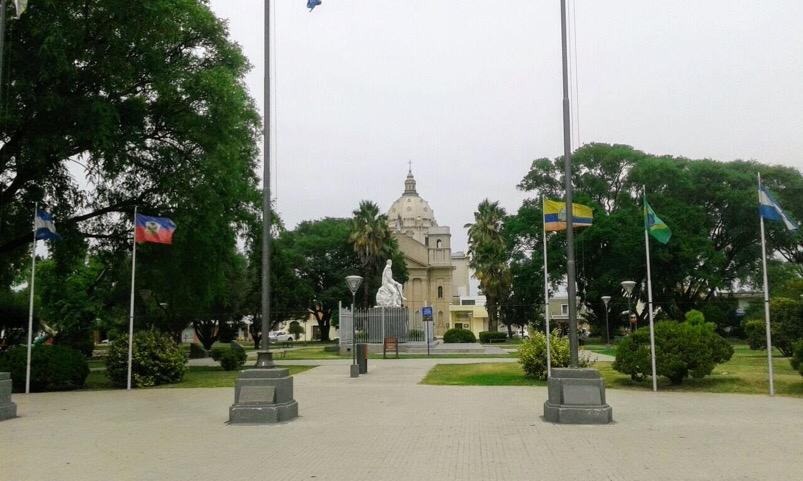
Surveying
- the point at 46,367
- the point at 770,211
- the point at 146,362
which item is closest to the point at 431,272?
the point at 146,362

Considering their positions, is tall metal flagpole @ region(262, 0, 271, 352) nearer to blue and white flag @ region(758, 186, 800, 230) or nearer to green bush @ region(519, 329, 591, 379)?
green bush @ region(519, 329, 591, 379)

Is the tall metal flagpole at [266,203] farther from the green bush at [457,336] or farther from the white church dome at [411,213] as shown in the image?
the white church dome at [411,213]

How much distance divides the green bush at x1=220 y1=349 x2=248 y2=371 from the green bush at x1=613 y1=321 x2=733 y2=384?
16.2 meters

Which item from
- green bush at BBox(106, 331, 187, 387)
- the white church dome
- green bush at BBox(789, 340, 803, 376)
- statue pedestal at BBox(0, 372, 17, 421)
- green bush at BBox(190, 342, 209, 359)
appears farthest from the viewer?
the white church dome

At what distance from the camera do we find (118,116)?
63.5 ft

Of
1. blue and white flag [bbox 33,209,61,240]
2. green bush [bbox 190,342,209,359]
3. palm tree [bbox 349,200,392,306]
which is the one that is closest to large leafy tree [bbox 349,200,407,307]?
palm tree [bbox 349,200,392,306]

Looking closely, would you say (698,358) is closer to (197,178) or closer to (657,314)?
(197,178)

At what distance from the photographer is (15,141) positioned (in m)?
19.3

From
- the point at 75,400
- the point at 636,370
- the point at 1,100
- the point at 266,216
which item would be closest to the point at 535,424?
the point at 266,216

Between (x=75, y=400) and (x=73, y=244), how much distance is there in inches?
272

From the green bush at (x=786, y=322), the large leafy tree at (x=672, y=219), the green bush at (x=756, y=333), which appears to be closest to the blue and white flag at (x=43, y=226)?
the green bush at (x=786, y=322)

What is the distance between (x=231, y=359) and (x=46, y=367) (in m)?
8.90

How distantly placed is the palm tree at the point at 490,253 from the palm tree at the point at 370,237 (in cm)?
890

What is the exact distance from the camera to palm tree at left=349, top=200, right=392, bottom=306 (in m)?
59.9
